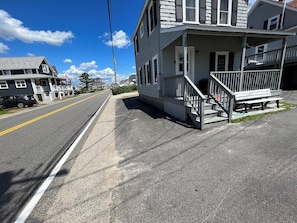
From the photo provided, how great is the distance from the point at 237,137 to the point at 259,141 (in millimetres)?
522

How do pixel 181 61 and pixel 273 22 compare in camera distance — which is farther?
pixel 273 22

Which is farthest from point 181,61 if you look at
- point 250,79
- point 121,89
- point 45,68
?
point 45,68

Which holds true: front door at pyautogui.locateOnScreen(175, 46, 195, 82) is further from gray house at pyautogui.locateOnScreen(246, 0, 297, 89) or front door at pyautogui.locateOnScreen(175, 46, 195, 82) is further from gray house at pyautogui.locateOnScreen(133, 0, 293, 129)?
gray house at pyautogui.locateOnScreen(246, 0, 297, 89)

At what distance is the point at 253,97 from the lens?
6.57 metres

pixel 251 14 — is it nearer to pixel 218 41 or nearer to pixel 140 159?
pixel 218 41

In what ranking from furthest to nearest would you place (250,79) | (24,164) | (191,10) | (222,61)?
(222,61) → (191,10) → (250,79) → (24,164)

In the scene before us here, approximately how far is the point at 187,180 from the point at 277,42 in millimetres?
18501

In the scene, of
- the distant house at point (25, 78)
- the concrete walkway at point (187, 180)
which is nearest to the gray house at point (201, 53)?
the concrete walkway at point (187, 180)

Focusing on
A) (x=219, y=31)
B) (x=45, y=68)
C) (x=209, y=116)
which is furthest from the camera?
(x=45, y=68)

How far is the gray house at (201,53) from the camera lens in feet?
19.6

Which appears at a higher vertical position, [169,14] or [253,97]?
[169,14]

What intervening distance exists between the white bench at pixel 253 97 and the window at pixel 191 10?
496 cm

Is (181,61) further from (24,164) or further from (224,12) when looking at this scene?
(24,164)

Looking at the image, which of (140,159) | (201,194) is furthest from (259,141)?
(140,159)
